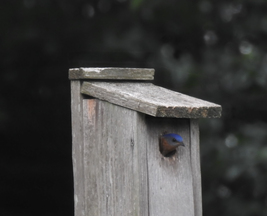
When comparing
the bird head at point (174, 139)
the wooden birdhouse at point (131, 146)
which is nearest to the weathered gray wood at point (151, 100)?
the wooden birdhouse at point (131, 146)

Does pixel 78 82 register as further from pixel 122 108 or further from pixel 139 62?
pixel 139 62

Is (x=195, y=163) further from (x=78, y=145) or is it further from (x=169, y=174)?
(x=78, y=145)

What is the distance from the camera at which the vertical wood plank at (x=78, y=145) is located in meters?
1.96

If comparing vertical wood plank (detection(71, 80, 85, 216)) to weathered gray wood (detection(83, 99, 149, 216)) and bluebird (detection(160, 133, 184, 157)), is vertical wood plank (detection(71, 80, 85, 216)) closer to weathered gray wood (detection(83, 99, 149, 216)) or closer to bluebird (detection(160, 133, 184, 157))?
weathered gray wood (detection(83, 99, 149, 216))

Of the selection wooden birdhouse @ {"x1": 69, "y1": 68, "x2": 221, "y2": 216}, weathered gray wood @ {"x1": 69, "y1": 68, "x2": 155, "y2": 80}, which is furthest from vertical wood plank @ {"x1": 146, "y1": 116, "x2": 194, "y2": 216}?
weathered gray wood @ {"x1": 69, "y1": 68, "x2": 155, "y2": 80}

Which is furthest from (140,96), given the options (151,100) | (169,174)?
(169,174)

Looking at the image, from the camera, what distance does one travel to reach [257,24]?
367cm

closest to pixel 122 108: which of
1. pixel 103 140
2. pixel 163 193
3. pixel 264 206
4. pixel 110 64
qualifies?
pixel 103 140

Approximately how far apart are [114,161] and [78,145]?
219 millimetres

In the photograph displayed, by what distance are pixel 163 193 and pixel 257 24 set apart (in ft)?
7.22

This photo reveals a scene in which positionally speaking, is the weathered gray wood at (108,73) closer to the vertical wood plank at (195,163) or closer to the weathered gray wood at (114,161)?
the weathered gray wood at (114,161)

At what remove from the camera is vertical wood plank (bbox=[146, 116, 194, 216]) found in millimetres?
1764

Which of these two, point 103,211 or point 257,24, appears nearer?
point 103,211

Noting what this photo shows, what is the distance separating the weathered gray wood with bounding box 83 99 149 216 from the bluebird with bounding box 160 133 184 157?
83 mm
